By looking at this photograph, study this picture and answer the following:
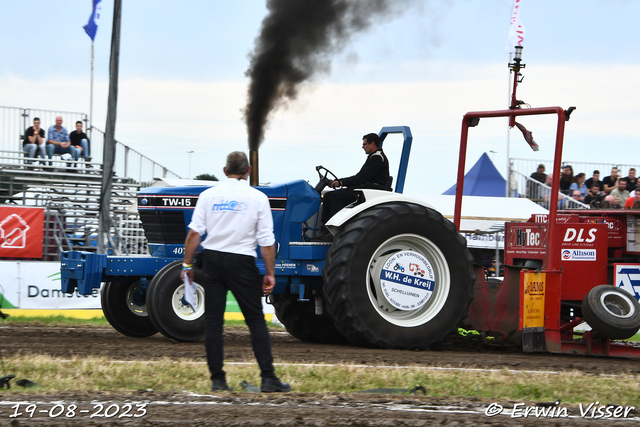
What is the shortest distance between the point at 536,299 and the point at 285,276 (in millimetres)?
2484

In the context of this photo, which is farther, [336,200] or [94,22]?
[94,22]

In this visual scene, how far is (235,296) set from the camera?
16.8 feet

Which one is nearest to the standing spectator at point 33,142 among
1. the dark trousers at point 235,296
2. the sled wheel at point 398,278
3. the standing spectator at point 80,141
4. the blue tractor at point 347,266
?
the standing spectator at point 80,141

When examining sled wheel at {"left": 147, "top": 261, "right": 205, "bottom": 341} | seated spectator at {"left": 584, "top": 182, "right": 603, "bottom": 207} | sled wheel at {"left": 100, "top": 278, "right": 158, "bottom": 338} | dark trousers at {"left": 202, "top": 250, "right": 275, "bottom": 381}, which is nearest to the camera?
dark trousers at {"left": 202, "top": 250, "right": 275, "bottom": 381}

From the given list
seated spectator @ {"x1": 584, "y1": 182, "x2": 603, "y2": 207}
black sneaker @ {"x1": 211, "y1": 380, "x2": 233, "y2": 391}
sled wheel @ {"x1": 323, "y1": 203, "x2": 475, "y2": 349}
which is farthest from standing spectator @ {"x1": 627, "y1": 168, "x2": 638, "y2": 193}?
black sneaker @ {"x1": 211, "y1": 380, "x2": 233, "y2": 391}

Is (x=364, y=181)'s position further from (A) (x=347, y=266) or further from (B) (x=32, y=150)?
(B) (x=32, y=150)

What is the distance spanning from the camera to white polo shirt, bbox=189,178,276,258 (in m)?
5.14

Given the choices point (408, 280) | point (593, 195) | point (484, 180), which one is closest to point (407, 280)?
point (408, 280)

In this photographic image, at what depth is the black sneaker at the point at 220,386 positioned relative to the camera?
16.4 ft

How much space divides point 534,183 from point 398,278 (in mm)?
12172

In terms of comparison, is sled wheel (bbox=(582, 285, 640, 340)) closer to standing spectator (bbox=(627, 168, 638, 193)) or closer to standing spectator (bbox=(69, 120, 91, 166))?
standing spectator (bbox=(627, 168, 638, 193))

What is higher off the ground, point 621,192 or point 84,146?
point 84,146

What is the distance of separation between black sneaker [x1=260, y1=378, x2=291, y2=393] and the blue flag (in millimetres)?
15675

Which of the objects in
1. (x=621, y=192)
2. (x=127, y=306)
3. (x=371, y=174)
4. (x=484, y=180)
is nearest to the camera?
(x=371, y=174)
